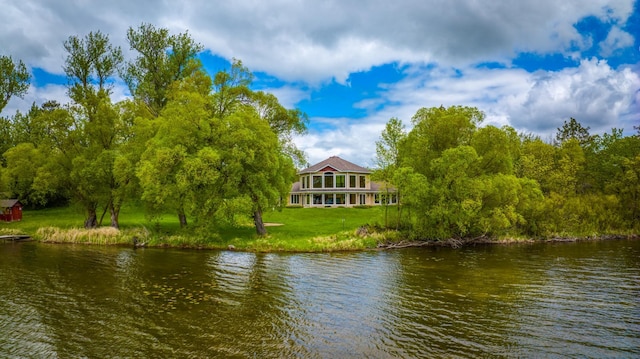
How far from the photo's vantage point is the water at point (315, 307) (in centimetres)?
1248

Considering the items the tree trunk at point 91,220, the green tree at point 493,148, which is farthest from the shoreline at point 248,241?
the green tree at point 493,148

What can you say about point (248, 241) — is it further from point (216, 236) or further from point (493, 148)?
point (493, 148)

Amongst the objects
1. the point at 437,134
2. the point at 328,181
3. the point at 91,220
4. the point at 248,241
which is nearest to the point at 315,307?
the point at 248,241

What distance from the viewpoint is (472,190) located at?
34.5 m

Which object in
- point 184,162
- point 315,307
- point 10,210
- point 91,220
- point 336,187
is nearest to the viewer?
point 315,307

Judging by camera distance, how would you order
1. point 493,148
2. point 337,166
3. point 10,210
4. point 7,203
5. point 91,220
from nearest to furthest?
point 493,148 → point 91,220 → point 7,203 → point 10,210 → point 337,166

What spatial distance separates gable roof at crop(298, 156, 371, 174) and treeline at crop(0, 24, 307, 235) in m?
22.3

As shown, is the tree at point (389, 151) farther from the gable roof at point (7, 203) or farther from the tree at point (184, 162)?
the gable roof at point (7, 203)

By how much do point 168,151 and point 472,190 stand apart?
25.4m

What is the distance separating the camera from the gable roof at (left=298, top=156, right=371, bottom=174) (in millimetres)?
70162

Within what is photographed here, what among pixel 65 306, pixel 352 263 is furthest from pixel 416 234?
pixel 65 306

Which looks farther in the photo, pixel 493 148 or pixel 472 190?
pixel 493 148

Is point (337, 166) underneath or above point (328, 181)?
above

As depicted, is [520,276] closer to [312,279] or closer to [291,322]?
[312,279]
